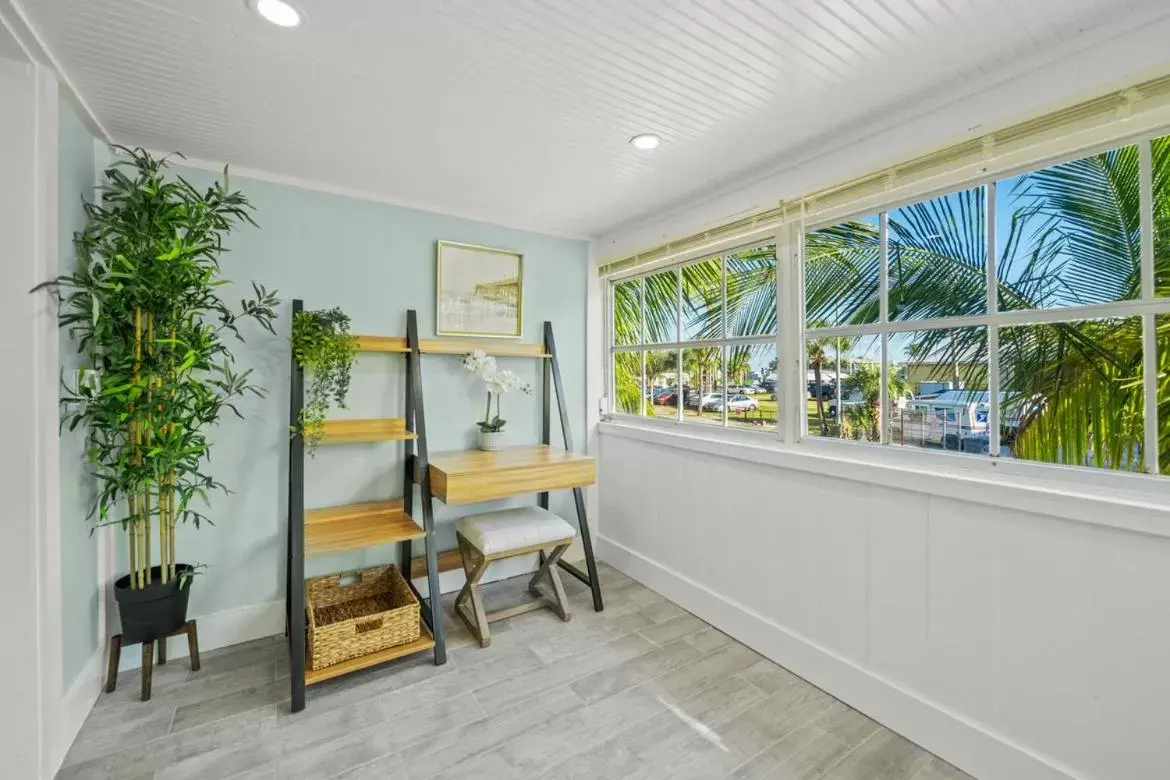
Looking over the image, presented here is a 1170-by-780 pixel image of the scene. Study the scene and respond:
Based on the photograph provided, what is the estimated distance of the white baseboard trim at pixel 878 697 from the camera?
1.51 metres

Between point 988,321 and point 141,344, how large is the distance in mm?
2989

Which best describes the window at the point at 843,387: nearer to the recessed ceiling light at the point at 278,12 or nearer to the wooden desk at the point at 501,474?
the wooden desk at the point at 501,474

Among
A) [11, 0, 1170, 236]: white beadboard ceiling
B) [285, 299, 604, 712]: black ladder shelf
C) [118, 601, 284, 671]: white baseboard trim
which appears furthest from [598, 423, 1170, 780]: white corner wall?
[118, 601, 284, 671]: white baseboard trim

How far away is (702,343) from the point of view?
276cm

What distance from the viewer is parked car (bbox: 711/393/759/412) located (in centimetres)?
249

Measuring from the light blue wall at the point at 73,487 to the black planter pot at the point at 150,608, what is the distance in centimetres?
12

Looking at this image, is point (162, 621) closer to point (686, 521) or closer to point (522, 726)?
point (522, 726)

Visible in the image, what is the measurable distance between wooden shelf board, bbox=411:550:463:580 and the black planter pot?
100 centimetres

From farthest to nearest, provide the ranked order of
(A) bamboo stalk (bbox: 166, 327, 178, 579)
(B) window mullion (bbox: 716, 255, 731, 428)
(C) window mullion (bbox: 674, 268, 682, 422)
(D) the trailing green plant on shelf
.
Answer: (C) window mullion (bbox: 674, 268, 682, 422) < (B) window mullion (bbox: 716, 255, 731, 428) < (D) the trailing green plant on shelf < (A) bamboo stalk (bbox: 166, 327, 178, 579)

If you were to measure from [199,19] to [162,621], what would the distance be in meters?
2.08

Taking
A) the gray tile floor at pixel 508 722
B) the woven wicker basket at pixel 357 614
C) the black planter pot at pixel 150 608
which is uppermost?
the black planter pot at pixel 150 608

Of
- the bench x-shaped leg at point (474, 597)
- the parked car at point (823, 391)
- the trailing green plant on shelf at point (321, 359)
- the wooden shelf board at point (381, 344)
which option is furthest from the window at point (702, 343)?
the trailing green plant on shelf at point (321, 359)

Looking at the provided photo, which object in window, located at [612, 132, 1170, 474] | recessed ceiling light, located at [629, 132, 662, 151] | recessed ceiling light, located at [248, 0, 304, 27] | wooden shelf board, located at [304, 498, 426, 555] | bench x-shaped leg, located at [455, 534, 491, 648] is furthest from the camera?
bench x-shaped leg, located at [455, 534, 491, 648]

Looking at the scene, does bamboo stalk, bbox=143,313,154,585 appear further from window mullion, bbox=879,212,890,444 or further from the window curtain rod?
window mullion, bbox=879,212,890,444
